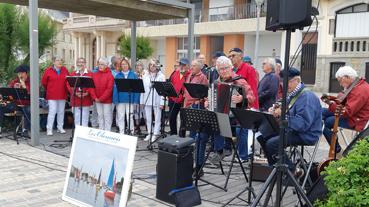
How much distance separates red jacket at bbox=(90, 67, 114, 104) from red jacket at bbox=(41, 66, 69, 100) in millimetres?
1042

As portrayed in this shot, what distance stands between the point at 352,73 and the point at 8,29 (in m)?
11.3

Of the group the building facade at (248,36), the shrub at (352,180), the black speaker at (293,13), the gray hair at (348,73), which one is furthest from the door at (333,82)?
the shrub at (352,180)

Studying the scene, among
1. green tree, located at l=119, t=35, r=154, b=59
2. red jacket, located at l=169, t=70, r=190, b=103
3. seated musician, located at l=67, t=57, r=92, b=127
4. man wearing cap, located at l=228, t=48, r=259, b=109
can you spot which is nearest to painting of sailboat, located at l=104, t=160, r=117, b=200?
man wearing cap, located at l=228, t=48, r=259, b=109

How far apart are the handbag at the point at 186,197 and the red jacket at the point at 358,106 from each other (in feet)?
9.19

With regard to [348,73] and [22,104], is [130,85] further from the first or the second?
[348,73]

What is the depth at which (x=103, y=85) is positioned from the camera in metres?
8.99

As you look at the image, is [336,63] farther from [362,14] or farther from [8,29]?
[8,29]

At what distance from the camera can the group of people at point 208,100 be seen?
5426 millimetres

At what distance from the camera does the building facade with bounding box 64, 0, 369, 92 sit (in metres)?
23.0

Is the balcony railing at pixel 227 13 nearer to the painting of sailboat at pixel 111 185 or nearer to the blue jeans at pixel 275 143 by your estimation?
the blue jeans at pixel 275 143

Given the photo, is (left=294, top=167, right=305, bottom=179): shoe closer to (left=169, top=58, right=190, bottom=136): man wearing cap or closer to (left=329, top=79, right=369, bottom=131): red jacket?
(left=329, top=79, right=369, bottom=131): red jacket

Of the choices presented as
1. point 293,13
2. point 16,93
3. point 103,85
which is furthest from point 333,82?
point 293,13

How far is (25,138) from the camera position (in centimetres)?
923

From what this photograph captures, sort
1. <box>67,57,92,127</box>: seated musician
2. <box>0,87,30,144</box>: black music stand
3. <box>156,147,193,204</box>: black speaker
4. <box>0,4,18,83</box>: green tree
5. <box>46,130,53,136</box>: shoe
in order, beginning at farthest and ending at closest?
<box>0,4,18,83</box>: green tree, <box>46,130,53,136</box>: shoe, <box>67,57,92,127</box>: seated musician, <box>0,87,30,144</box>: black music stand, <box>156,147,193,204</box>: black speaker
